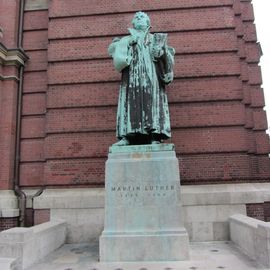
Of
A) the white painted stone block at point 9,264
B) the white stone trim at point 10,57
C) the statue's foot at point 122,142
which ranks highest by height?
the white stone trim at point 10,57

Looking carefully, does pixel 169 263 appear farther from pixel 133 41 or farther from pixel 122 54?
pixel 133 41

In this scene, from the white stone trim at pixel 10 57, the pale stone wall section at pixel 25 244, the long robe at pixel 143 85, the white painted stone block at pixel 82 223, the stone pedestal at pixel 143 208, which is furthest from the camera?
the white stone trim at pixel 10 57

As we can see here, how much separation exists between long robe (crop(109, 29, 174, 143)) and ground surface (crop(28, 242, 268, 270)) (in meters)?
2.73

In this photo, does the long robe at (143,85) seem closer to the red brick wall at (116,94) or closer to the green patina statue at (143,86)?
the green patina statue at (143,86)

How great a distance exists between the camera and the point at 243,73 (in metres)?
11.2

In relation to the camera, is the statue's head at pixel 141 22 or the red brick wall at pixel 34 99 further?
the red brick wall at pixel 34 99

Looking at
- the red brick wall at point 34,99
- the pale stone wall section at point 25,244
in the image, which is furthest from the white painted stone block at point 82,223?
the pale stone wall section at point 25,244

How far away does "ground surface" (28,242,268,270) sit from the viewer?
640cm

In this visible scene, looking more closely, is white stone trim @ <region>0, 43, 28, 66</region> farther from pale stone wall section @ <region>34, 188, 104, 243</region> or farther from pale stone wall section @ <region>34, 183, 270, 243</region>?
pale stone wall section @ <region>34, 183, 270, 243</region>

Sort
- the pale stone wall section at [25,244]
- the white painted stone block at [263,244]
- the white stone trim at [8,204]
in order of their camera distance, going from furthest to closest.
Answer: the white stone trim at [8,204] → the pale stone wall section at [25,244] → the white painted stone block at [263,244]

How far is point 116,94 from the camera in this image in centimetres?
1069

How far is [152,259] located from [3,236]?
9.49 ft

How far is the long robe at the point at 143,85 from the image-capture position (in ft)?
25.4

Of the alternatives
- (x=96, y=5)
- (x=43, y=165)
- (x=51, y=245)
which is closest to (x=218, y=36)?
(x=96, y=5)
